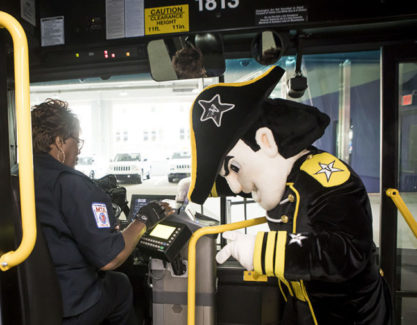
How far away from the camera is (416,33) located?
1845 mm

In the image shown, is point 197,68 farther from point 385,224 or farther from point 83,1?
point 385,224

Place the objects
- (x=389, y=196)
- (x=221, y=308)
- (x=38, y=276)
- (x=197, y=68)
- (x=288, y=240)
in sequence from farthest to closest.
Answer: (x=221, y=308), (x=197, y=68), (x=389, y=196), (x=38, y=276), (x=288, y=240)

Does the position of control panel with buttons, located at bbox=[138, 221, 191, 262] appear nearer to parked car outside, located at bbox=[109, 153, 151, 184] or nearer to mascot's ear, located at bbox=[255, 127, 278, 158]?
mascot's ear, located at bbox=[255, 127, 278, 158]

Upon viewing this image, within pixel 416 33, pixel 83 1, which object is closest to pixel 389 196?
pixel 416 33

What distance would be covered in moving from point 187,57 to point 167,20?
29 cm

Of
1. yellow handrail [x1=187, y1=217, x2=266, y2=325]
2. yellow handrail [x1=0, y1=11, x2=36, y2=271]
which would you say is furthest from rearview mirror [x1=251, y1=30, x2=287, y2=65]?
yellow handrail [x1=0, y1=11, x2=36, y2=271]

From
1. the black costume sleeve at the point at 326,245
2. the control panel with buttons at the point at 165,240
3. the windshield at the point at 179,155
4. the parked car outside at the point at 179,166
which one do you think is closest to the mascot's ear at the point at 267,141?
the black costume sleeve at the point at 326,245

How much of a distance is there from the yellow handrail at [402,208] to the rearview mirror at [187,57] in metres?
1.47

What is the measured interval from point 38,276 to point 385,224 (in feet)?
7.03

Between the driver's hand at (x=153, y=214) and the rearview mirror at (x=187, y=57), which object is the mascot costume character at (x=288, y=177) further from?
the rearview mirror at (x=187, y=57)

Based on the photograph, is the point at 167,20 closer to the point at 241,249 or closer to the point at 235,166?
the point at 235,166

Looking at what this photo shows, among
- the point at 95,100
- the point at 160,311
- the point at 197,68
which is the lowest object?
the point at 160,311

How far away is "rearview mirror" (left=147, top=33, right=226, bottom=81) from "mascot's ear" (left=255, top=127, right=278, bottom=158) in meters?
1.10

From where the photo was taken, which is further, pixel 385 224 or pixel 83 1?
pixel 83 1
